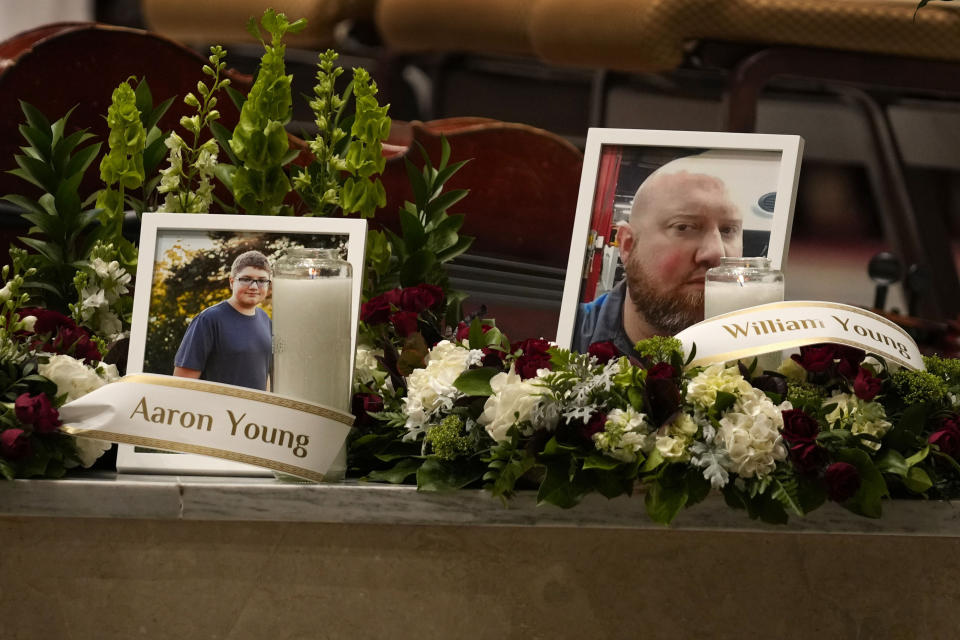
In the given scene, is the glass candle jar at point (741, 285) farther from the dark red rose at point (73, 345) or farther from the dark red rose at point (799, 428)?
the dark red rose at point (73, 345)

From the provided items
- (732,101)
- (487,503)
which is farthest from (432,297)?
(732,101)

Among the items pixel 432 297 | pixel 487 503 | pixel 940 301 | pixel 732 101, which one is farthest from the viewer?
pixel 940 301

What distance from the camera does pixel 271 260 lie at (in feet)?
3.13

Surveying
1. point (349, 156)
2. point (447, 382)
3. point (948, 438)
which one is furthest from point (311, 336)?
point (948, 438)

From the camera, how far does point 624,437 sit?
838 mm

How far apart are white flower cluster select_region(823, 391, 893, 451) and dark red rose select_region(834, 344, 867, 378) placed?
0.09ft

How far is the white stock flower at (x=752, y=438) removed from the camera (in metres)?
0.83

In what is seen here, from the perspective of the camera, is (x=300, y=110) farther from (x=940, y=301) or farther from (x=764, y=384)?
(x=764, y=384)

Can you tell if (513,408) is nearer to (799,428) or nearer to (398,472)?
(398,472)

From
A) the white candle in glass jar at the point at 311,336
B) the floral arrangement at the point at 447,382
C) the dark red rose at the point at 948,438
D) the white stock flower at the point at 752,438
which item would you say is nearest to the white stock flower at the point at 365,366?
the floral arrangement at the point at 447,382

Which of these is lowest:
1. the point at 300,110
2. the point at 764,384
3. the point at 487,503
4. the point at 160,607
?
the point at 160,607

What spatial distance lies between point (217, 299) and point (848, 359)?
0.52 meters

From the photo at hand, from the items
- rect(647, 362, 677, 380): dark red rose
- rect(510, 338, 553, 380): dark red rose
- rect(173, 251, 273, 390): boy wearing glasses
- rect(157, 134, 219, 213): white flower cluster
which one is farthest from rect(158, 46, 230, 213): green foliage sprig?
rect(647, 362, 677, 380): dark red rose

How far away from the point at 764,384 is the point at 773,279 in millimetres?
95
